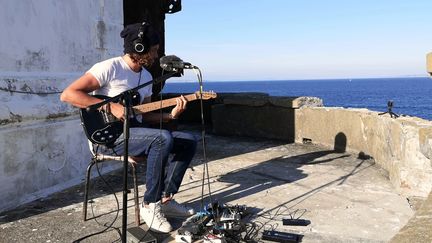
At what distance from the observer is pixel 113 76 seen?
409 cm

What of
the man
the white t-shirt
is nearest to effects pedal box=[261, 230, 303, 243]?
the man

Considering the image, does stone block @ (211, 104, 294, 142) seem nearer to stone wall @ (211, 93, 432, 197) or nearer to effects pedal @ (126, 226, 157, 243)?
stone wall @ (211, 93, 432, 197)

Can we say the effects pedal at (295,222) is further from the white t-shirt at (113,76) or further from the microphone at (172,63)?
the white t-shirt at (113,76)

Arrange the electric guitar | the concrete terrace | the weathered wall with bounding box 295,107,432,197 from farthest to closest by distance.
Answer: the weathered wall with bounding box 295,107,432,197 < the concrete terrace < the electric guitar

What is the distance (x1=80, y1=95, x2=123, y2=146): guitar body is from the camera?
3.86m

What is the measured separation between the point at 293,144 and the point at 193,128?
124 inches

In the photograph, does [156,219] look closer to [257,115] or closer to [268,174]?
[268,174]

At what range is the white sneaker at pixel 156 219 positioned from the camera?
13.0 ft

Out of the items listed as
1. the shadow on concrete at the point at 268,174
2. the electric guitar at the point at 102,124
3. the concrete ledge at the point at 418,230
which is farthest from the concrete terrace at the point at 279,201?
the concrete ledge at the point at 418,230

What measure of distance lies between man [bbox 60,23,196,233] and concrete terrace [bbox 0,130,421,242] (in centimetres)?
28

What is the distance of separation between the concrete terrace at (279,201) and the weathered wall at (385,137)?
19 centimetres

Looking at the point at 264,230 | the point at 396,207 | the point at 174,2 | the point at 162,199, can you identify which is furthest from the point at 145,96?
the point at 174,2

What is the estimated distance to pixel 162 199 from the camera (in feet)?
14.0

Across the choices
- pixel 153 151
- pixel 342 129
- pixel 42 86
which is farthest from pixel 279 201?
pixel 342 129
